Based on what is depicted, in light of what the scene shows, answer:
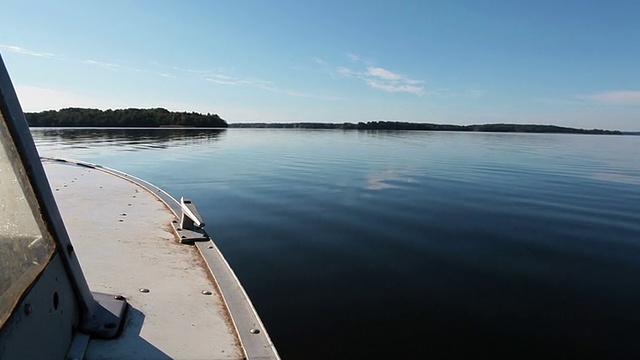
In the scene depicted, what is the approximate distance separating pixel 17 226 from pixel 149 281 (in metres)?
1.38

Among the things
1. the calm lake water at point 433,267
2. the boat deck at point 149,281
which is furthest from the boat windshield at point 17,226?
the calm lake water at point 433,267

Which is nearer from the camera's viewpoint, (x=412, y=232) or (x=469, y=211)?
(x=412, y=232)

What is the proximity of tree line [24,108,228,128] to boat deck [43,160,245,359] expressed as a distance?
254ft

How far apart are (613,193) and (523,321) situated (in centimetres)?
937

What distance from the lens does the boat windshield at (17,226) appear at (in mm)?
1385

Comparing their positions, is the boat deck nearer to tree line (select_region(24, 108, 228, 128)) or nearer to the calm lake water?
the calm lake water

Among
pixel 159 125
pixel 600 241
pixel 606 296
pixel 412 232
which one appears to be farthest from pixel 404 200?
pixel 159 125

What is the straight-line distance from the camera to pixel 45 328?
4.63 feet

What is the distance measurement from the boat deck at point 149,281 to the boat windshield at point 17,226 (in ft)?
1.75

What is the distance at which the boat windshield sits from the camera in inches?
54.5

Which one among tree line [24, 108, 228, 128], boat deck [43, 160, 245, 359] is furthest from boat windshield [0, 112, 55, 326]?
tree line [24, 108, 228, 128]

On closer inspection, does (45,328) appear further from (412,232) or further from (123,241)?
(412,232)

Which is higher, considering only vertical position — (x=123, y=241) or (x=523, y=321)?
(x=123, y=241)

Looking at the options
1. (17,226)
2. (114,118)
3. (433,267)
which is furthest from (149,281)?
(114,118)
